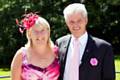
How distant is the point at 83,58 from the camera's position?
4324 mm

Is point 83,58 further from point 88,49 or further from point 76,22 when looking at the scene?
point 76,22

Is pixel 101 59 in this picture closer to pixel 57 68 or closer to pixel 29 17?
pixel 57 68

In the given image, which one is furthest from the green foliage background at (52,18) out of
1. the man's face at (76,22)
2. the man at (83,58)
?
the man's face at (76,22)

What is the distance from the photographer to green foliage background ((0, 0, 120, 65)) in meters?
17.1

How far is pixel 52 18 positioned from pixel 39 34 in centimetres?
1298

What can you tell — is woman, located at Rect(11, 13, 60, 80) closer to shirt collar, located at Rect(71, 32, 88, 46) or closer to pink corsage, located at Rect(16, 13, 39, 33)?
pink corsage, located at Rect(16, 13, 39, 33)

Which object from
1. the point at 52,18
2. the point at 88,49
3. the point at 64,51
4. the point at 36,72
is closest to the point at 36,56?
the point at 36,72

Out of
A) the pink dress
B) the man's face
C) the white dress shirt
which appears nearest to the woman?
the pink dress

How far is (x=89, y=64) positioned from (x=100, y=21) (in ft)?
42.8

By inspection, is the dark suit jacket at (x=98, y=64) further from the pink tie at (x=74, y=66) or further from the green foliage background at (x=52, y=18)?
the green foliage background at (x=52, y=18)

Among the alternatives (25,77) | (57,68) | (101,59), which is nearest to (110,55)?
(101,59)

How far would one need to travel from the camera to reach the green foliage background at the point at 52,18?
674 inches

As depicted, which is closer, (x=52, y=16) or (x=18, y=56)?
(x=18, y=56)

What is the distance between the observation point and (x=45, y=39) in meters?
4.27
